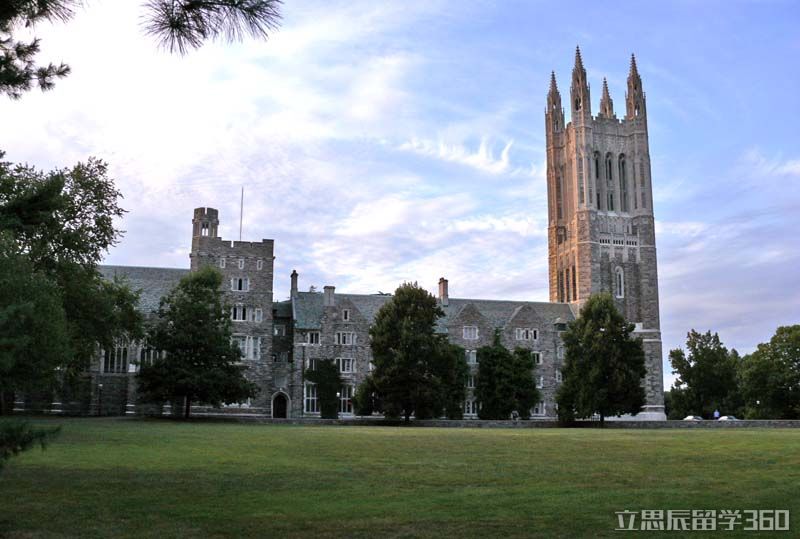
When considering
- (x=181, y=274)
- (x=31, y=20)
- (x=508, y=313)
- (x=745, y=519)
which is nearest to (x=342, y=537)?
(x=745, y=519)

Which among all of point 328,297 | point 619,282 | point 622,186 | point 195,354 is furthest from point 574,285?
point 195,354

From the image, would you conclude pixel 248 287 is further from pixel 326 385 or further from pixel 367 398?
pixel 367 398

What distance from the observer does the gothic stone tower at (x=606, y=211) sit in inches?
3356

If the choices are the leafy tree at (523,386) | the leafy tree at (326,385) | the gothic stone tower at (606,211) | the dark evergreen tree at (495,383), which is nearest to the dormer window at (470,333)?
the dark evergreen tree at (495,383)

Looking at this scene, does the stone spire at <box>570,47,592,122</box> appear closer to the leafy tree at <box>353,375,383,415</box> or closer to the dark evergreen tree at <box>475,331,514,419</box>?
the dark evergreen tree at <box>475,331,514,419</box>

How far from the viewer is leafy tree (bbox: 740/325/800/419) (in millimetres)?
72750

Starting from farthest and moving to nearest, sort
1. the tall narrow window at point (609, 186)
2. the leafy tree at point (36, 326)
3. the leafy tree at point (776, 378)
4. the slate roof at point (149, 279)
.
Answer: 1. the tall narrow window at point (609, 186)
2. the leafy tree at point (776, 378)
3. the slate roof at point (149, 279)
4. the leafy tree at point (36, 326)

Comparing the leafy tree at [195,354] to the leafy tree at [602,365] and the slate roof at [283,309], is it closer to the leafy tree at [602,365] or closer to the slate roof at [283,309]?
the slate roof at [283,309]

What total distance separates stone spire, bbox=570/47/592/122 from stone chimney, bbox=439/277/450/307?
96.4 ft

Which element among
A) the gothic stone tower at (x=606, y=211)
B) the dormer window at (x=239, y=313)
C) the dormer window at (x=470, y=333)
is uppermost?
the gothic stone tower at (x=606, y=211)

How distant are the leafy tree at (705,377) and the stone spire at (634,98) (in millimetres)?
26913

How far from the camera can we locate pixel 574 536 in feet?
34.2

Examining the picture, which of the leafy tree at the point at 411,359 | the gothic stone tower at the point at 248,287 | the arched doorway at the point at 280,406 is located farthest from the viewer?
the arched doorway at the point at 280,406

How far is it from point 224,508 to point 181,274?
59887 millimetres
